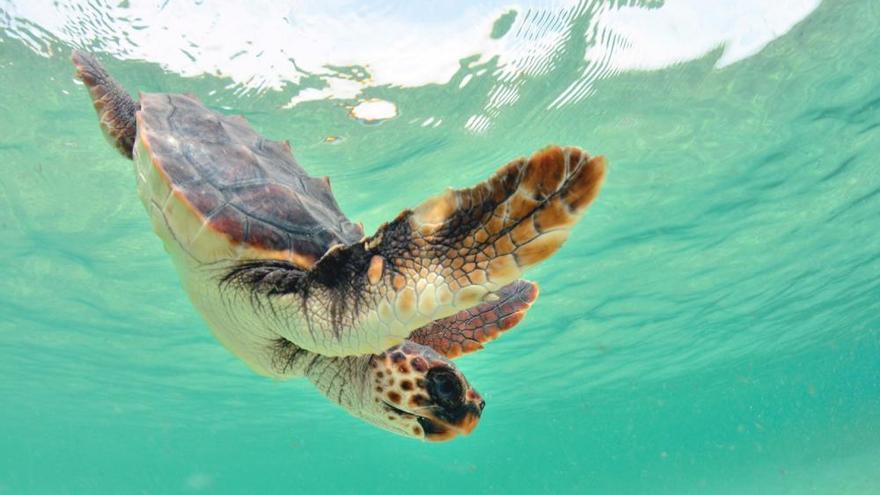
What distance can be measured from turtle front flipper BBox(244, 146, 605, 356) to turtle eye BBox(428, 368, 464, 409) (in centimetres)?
39

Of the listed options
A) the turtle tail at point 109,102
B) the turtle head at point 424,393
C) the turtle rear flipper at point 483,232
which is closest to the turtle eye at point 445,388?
the turtle head at point 424,393

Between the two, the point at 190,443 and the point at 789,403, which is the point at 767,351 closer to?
Result: the point at 789,403

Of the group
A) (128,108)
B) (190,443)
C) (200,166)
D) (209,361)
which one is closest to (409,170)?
(128,108)

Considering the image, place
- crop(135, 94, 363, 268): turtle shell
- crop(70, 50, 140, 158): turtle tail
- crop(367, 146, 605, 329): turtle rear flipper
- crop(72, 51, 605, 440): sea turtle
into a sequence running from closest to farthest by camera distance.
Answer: crop(367, 146, 605, 329): turtle rear flipper
crop(72, 51, 605, 440): sea turtle
crop(135, 94, 363, 268): turtle shell
crop(70, 50, 140, 158): turtle tail

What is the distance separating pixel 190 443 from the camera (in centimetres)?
5003

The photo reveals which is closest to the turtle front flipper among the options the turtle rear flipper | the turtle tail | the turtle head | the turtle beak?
the turtle rear flipper

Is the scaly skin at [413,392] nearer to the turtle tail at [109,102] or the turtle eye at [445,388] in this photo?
the turtle eye at [445,388]

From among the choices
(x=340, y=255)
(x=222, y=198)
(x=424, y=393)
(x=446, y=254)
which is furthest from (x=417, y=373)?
(x=222, y=198)

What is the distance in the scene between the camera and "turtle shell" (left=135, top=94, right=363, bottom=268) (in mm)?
2971

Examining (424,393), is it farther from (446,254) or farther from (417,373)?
(446,254)

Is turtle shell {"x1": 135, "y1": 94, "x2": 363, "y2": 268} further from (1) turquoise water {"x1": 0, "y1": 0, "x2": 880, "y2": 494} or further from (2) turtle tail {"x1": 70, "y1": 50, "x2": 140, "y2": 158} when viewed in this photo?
(1) turquoise water {"x1": 0, "y1": 0, "x2": 880, "y2": 494}

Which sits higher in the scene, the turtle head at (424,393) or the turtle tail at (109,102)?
the turtle tail at (109,102)

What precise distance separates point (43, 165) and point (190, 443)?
47716mm

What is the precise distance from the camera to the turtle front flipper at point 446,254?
1946 mm
